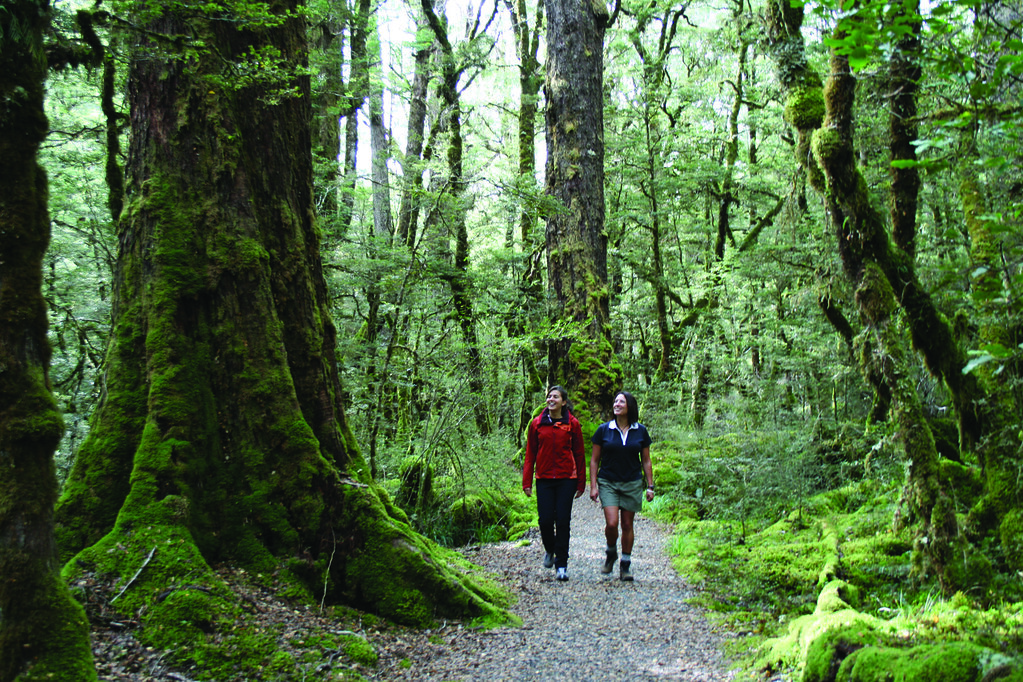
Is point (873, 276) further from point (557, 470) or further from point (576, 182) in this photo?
point (576, 182)

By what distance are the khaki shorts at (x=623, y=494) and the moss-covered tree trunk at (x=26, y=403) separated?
4853mm

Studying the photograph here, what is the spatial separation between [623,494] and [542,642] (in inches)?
81.6

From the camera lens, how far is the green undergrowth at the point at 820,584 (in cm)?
324

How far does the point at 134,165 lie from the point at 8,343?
299cm

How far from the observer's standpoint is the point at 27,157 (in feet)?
8.35

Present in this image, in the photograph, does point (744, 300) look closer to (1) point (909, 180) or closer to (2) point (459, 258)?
(2) point (459, 258)

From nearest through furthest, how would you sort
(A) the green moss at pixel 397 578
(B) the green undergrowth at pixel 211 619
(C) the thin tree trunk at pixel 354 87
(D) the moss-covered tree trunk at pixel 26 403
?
1. (D) the moss-covered tree trunk at pixel 26 403
2. (B) the green undergrowth at pixel 211 619
3. (A) the green moss at pixel 397 578
4. (C) the thin tree trunk at pixel 354 87

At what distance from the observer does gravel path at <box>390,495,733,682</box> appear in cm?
429

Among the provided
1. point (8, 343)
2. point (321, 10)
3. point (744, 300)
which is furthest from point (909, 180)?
point (744, 300)

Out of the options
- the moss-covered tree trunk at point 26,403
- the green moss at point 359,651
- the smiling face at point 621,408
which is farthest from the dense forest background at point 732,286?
the green moss at point 359,651

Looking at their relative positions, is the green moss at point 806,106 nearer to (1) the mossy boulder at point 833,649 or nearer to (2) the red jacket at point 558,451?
(2) the red jacket at point 558,451

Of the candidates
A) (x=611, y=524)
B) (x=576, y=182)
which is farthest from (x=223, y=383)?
(x=576, y=182)

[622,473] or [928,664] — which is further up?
[622,473]

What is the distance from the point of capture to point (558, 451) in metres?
6.66
